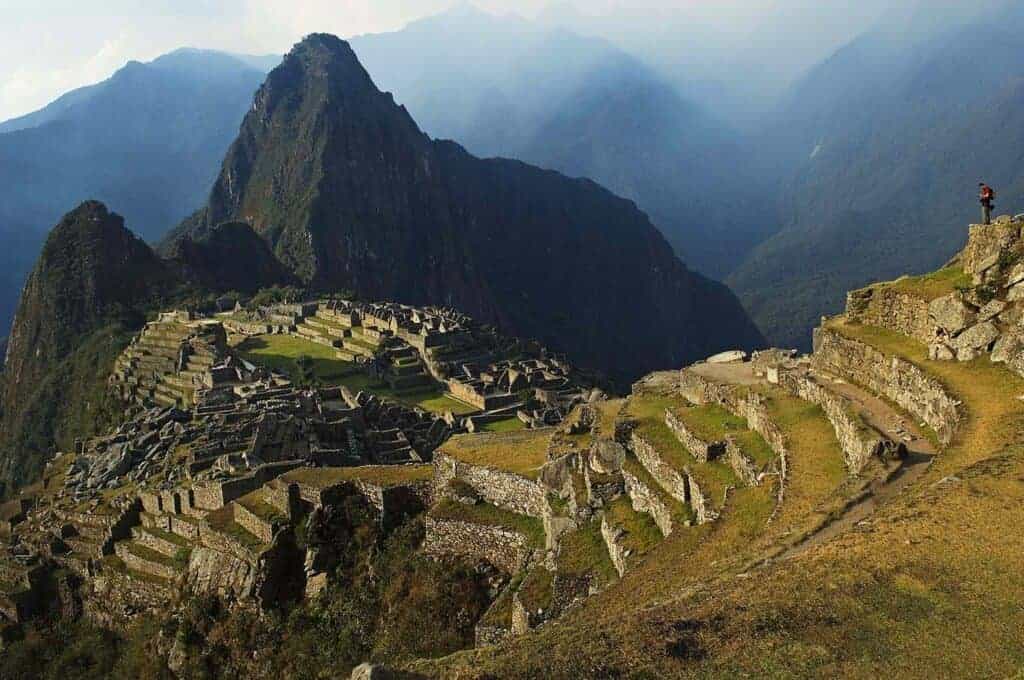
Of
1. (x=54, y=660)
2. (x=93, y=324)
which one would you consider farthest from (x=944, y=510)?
(x=93, y=324)

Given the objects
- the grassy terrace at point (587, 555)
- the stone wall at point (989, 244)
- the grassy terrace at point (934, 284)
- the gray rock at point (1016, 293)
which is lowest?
the grassy terrace at point (587, 555)

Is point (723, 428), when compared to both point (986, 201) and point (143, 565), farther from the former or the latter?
point (143, 565)

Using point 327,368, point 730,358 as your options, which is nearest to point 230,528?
point 730,358

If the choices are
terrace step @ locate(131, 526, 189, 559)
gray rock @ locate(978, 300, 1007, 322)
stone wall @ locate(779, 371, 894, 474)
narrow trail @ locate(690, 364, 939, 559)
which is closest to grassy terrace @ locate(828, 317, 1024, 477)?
narrow trail @ locate(690, 364, 939, 559)

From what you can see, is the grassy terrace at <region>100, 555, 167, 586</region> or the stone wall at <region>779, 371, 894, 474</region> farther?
the grassy terrace at <region>100, 555, 167, 586</region>

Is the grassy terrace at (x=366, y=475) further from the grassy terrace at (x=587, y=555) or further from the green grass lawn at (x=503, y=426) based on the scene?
the green grass lawn at (x=503, y=426)

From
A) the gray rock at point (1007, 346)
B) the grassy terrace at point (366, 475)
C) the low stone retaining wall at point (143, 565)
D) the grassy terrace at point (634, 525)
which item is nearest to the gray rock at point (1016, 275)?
the gray rock at point (1007, 346)

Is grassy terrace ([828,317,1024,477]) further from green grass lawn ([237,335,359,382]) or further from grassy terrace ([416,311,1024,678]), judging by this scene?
green grass lawn ([237,335,359,382])

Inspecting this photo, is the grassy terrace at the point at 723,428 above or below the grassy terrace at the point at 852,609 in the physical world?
above
